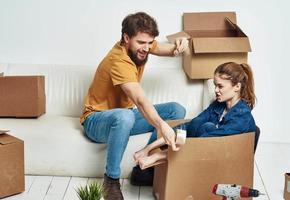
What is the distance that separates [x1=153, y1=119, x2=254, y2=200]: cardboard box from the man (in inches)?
7.6

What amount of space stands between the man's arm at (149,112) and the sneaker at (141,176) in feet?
1.60

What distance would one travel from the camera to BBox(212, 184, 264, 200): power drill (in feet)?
7.80

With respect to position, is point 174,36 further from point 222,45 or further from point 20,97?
point 20,97

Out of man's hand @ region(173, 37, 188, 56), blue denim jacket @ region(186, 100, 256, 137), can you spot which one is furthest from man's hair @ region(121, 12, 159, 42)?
blue denim jacket @ region(186, 100, 256, 137)

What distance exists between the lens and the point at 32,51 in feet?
12.8

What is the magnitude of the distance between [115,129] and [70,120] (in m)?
0.64

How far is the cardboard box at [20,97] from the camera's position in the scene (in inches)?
134

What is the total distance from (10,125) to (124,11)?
1179 millimetres

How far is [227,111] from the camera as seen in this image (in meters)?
2.87

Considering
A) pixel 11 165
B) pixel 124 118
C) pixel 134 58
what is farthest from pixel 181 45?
pixel 11 165

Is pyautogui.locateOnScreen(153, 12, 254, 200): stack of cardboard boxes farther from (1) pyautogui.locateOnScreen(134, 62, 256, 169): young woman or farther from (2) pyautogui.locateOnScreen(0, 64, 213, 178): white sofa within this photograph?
(2) pyautogui.locateOnScreen(0, 64, 213, 178): white sofa

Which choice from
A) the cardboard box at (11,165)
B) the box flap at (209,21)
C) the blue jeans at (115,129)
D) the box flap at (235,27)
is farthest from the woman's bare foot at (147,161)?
the box flap at (209,21)

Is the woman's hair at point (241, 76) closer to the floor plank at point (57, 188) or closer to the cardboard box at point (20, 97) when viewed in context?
the floor plank at point (57, 188)

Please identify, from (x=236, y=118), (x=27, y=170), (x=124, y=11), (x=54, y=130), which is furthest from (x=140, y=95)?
(x=124, y=11)
